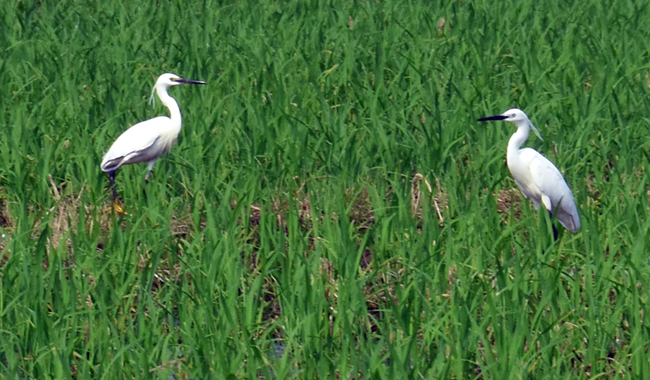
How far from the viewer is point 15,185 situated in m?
4.55

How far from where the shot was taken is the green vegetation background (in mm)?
3102

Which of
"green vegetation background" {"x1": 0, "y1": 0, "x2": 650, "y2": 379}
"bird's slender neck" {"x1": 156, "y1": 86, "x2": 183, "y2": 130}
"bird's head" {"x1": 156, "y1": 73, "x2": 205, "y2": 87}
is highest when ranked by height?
"bird's head" {"x1": 156, "y1": 73, "x2": 205, "y2": 87}

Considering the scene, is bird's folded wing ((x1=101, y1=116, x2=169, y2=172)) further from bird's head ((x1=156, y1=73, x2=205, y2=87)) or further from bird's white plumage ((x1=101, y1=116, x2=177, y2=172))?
bird's head ((x1=156, y1=73, x2=205, y2=87))

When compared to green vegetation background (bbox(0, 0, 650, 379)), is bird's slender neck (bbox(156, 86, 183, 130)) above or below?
above

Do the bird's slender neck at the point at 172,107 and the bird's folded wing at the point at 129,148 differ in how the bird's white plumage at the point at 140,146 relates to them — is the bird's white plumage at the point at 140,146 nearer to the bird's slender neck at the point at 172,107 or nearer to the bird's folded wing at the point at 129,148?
the bird's folded wing at the point at 129,148

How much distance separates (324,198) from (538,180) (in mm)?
852

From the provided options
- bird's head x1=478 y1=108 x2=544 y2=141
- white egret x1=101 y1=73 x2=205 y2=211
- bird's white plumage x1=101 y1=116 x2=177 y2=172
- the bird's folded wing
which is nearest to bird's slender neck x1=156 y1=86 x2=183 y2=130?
white egret x1=101 y1=73 x2=205 y2=211

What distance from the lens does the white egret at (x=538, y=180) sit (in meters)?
4.26

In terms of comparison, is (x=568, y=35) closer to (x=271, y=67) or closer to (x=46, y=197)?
(x=271, y=67)

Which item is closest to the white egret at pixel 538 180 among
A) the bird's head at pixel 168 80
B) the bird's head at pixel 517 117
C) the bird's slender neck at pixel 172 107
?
the bird's head at pixel 517 117

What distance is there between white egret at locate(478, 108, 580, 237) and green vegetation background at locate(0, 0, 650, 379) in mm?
76

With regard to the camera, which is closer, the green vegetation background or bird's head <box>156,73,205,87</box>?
the green vegetation background

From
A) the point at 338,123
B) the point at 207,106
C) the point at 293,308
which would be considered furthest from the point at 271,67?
the point at 293,308

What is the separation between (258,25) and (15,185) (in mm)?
3107
